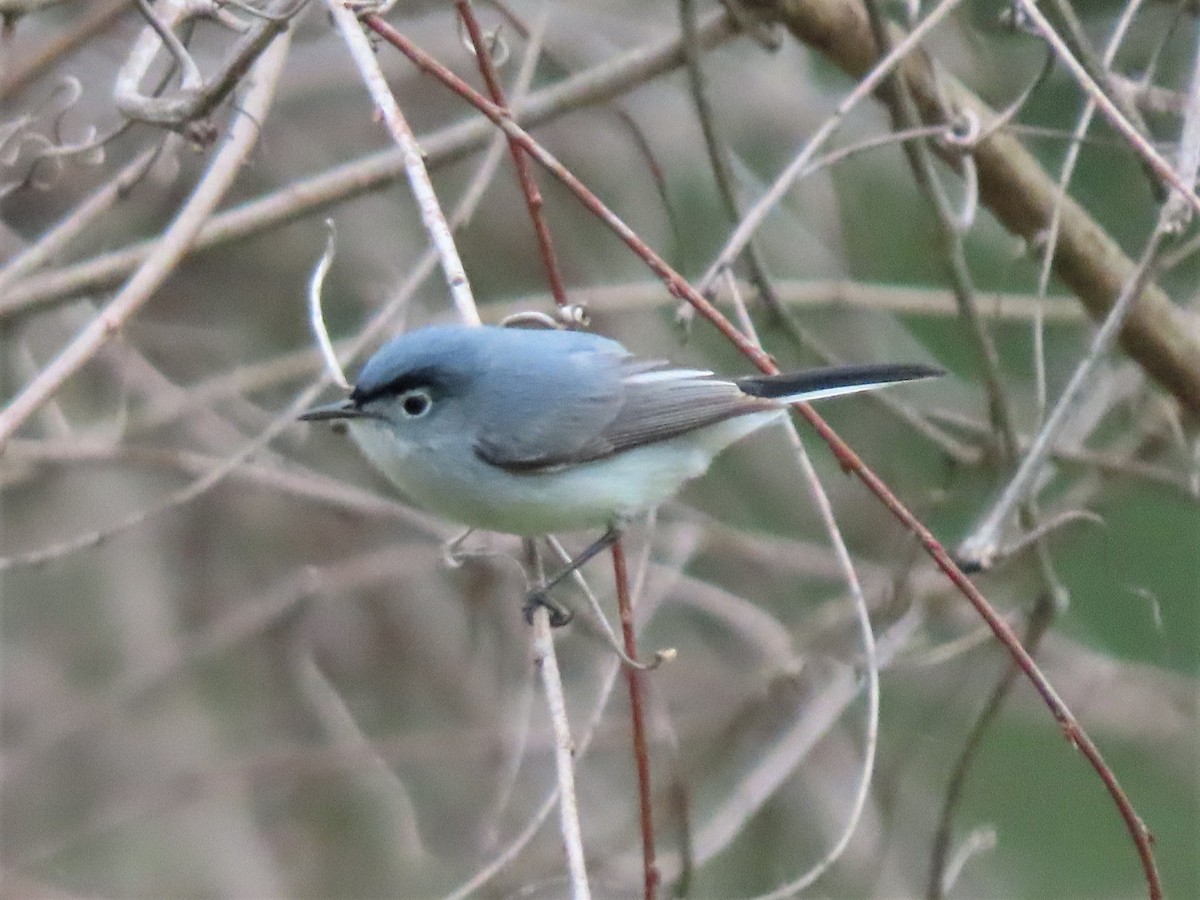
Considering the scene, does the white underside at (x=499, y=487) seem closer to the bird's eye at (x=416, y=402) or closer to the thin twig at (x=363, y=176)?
the bird's eye at (x=416, y=402)

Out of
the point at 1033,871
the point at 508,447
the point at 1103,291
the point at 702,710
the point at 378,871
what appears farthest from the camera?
the point at 1033,871

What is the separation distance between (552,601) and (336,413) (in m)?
0.55

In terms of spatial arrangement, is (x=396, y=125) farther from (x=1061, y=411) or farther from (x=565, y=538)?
(x=565, y=538)

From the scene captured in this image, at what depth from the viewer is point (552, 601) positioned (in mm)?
2965

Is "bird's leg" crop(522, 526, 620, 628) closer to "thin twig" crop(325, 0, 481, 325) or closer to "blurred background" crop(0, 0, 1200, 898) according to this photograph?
"thin twig" crop(325, 0, 481, 325)

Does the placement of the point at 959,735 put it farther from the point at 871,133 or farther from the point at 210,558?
the point at 210,558

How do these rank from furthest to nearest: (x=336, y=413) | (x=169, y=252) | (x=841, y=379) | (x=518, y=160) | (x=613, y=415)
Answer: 1. (x=613, y=415)
2. (x=841, y=379)
3. (x=336, y=413)
4. (x=169, y=252)
5. (x=518, y=160)

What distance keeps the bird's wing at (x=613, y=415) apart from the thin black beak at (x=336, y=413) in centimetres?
26

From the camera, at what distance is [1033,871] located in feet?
17.9

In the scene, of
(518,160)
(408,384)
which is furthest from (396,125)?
(408,384)

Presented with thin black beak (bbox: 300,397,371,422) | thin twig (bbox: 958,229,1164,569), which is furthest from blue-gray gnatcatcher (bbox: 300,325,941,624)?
thin twig (bbox: 958,229,1164,569)

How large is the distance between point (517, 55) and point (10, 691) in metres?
2.65

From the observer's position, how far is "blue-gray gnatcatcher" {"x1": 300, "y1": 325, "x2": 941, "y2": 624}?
2887mm

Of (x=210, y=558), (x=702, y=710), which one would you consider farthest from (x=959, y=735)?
(x=210, y=558)
